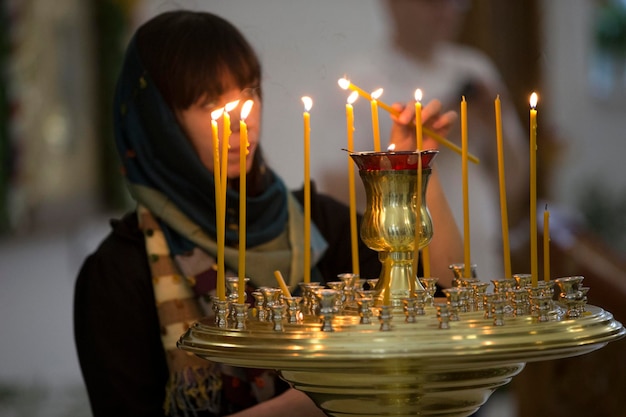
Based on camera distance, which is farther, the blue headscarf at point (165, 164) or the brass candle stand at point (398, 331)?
the blue headscarf at point (165, 164)

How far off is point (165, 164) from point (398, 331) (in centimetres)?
78

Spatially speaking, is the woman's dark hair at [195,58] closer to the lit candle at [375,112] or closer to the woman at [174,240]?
the woman at [174,240]

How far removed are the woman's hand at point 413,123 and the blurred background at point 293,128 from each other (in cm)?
26

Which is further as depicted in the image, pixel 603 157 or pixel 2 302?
pixel 603 157

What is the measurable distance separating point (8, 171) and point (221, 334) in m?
3.44

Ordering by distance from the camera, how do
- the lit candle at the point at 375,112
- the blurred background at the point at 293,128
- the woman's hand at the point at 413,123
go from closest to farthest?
the lit candle at the point at 375,112 < the woman's hand at the point at 413,123 < the blurred background at the point at 293,128

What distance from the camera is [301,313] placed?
1226 mm

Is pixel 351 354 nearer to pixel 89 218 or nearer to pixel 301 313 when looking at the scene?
pixel 301 313

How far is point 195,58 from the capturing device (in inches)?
68.1

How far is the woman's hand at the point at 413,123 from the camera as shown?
1611 millimetres

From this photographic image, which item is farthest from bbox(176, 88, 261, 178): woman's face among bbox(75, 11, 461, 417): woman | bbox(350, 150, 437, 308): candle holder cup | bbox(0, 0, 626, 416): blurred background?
bbox(350, 150, 437, 308): candle holder cup

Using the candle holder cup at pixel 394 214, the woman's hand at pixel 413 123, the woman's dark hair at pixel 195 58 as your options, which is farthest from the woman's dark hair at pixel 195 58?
the candle holder cup at pixel 394 214

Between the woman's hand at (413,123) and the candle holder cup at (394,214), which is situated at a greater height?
the woman's hand at (413,123)

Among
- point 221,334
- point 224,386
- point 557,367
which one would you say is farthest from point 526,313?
point 557,367
